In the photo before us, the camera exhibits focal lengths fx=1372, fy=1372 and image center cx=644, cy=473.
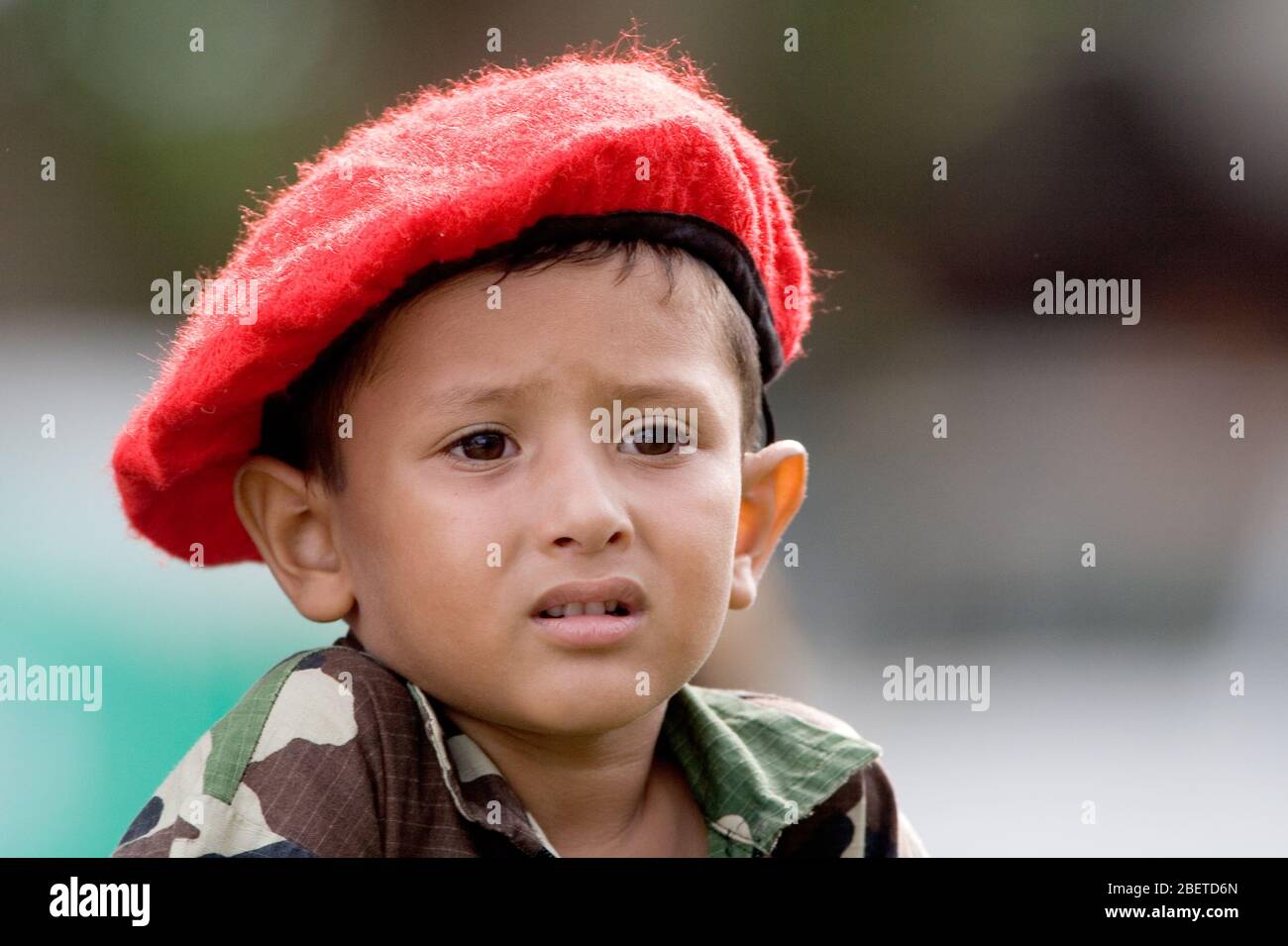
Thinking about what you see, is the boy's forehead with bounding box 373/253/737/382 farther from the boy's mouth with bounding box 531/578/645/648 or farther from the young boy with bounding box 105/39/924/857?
the boy's mouth with bounding box 531/578/645/648

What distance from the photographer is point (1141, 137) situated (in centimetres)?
296

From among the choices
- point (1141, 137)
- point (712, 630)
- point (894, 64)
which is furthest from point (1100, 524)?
point (712, 630)

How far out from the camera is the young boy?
1.18m

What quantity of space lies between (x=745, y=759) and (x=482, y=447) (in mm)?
465

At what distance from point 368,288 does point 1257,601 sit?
2.68 m

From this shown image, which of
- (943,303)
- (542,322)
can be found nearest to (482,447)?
(542,322)

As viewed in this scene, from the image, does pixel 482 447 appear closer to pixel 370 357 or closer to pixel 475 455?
pixel 475 455

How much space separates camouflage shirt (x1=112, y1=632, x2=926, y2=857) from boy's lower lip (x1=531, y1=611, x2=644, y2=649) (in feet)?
0.48

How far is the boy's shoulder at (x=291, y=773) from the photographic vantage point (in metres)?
1.11

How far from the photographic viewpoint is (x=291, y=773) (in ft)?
3.75

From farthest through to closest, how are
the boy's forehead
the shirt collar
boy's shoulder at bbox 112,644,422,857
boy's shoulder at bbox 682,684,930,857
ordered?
boy's shoulder at bbox 682,684,930,857 < the shirt collar < the boy's forehead < boy's shoulder at bbox 112,644,422,857

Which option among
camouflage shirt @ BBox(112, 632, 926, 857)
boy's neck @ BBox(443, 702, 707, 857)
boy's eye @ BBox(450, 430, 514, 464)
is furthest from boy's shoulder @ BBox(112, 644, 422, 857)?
boy's eye @ BBox(450, 430, 514, 464)

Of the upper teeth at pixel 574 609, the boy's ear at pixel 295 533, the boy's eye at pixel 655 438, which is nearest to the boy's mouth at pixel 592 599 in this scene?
the upper teeth at pixel 574 609

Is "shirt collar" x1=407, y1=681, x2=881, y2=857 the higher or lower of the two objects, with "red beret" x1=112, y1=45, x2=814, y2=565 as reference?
lower
